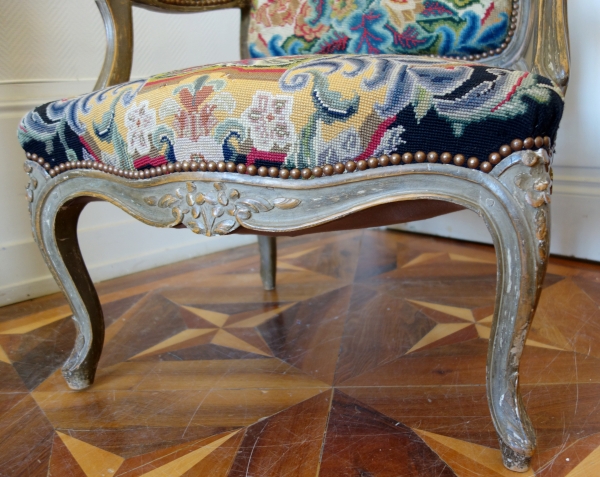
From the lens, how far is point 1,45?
98 centimetres

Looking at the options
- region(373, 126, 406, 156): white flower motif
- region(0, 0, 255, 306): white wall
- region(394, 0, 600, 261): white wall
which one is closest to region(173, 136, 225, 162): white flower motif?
region(373, 126, 406, 156): white flower motif

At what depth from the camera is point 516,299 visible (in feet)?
1.33

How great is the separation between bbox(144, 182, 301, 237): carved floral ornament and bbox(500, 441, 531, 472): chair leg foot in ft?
0.97

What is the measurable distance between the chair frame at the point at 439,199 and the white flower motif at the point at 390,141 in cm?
2

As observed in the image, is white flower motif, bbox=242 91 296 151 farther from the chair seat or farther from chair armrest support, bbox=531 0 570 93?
chair armrest support, bbox=531 0 570 93

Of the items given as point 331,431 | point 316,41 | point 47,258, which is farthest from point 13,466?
point 316,41

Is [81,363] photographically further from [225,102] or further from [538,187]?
[538,187]

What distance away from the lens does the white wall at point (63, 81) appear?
1.00 m

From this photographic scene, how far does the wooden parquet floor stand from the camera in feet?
1.70

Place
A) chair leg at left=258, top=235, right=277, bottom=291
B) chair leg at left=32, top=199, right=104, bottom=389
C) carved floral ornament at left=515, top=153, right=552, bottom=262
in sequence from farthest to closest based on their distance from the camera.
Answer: chair leg at left=258, top=235, right=277, bottom=291 < chair leg at left=32, top=199, right=104, bottom=389 < carved floral ornament at left=515, top=153, right=552, bottom=262

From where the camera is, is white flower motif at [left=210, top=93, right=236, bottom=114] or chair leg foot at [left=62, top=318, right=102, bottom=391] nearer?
white flower motif at [left=210, top=93, right=236, bottom=114]

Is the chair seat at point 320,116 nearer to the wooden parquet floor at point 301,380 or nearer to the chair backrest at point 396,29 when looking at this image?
the chair backrest at point 396,29

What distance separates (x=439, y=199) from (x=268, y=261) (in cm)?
64

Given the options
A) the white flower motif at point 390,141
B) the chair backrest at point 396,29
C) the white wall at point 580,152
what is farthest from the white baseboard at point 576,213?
the white flower motif at point 390,141
